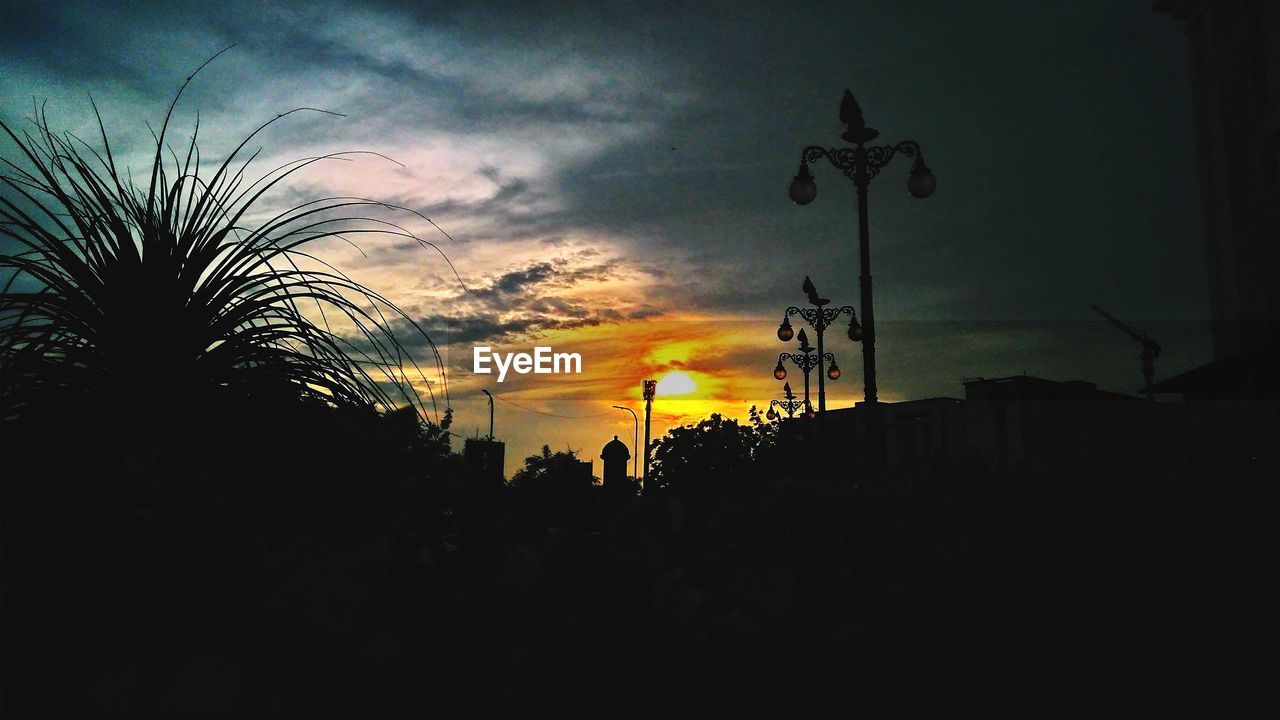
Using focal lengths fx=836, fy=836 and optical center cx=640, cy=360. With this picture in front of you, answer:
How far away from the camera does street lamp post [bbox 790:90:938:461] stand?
15.4m

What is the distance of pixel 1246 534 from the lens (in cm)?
212

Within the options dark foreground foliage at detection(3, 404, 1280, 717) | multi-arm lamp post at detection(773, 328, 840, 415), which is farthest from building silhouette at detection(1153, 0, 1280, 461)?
dark foreground foliage at detection(3, 404, 1280, 717)

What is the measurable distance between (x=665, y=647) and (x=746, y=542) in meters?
1.07

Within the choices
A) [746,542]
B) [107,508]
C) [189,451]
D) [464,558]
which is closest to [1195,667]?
[746,542]

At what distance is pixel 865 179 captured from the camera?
1572 cm

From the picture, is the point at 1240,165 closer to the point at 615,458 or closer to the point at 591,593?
the point at 615,458

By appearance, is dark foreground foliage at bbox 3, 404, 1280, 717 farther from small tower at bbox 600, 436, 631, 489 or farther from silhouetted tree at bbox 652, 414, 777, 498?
silhouetted tree at bbox 652, 414, 777, 498

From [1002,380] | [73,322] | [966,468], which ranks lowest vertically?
[966,468]

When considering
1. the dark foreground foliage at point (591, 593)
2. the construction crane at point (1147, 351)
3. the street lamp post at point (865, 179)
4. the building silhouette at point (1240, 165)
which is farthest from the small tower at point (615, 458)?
the construction crane at point (1147, 351)

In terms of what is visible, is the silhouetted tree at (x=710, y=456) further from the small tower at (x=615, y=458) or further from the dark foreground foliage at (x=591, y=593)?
the dark foreground foliage at (x=591, y=593)

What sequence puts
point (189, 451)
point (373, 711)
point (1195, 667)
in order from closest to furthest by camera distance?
1. point (373, 711)
2. point (1195, 667)
3. point (189, 451)

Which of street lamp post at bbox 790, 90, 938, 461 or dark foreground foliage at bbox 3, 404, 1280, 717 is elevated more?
street lamp post at bbox 790, 90, 938, 461

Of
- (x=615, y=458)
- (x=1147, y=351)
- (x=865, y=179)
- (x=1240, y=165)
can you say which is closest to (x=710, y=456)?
(x=865, y=179)

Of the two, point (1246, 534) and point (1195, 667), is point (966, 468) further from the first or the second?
point (1195, 667)
